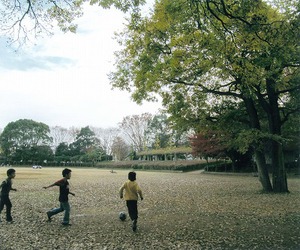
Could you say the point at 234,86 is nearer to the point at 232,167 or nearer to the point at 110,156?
the point at 232,167

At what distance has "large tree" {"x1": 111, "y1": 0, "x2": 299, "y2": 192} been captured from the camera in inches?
313

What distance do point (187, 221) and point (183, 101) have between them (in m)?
8.67

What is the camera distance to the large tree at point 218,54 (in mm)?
7958

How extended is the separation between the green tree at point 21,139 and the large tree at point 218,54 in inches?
2738

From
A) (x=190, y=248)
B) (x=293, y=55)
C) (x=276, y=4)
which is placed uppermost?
(x=276, y=4)

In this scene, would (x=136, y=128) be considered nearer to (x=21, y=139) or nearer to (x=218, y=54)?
(x=21, y=139)

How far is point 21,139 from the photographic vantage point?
261 ft

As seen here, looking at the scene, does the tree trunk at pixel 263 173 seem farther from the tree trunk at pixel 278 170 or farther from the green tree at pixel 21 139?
the green tree at pixel 21 139

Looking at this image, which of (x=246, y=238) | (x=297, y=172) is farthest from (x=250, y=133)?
(x=297, y=172)

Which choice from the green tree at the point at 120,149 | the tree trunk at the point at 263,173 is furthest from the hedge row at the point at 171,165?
the tree trunk at the point at 263,173

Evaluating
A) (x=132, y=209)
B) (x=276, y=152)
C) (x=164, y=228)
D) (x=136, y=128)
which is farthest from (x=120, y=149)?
(x=132, y=209)

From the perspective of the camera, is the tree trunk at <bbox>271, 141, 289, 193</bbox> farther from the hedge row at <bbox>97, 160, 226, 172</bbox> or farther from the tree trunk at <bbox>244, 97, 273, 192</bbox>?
the hedge row at <bbox>97, 160, 226, 172</bbox>

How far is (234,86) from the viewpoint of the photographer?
17078 mm

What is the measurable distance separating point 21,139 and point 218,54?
78149mm
